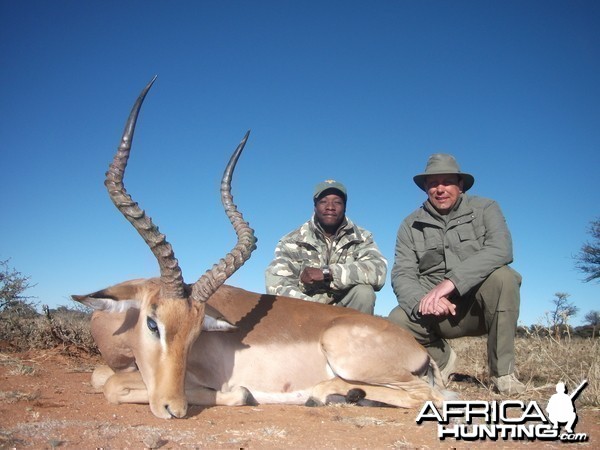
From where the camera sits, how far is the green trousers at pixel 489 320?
19.0 feet

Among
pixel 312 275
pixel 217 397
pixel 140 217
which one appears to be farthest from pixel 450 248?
pixel 140 217

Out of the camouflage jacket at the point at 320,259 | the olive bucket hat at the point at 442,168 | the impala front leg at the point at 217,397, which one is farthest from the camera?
the camouflage jacket at the point at 320,259

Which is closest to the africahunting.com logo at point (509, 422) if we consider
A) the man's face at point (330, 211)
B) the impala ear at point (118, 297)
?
the impala ear at point (118, 297)

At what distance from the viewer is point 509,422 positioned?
3885mm

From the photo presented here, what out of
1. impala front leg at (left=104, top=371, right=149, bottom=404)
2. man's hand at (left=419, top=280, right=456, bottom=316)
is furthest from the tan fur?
man's hand at (left=419, top=280, right=456, bottom=316)

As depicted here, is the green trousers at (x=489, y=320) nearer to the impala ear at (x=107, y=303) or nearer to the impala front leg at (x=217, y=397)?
the impala front leg at (x=217, y=397)

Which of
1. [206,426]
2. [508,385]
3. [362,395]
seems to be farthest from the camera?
[508,385]

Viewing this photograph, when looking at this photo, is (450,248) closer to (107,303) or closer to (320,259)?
(320,259)

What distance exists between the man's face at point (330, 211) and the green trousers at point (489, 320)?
1570mm

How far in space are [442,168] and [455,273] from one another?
133cm

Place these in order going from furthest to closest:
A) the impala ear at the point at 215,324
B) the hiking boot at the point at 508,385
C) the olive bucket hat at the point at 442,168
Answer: the olive bucket hat at the point at 442,168 < the hiking boot at the point at 508,385 < the impala ear at the point at 215,324

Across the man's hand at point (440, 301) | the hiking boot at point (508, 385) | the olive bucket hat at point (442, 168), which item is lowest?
the hiking boot at point (508, 385)

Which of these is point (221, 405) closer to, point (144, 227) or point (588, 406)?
point (144, 227)

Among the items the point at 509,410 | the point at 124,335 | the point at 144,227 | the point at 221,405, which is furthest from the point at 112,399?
the point at 509,410
